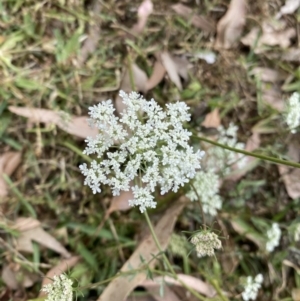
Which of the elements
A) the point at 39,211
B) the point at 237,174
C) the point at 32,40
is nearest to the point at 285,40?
the point at 237,174

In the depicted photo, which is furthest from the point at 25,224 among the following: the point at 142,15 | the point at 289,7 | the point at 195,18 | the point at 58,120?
the point at 289,7

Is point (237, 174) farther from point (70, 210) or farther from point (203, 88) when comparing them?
point (70, 210)

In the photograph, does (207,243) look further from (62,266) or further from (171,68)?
Result: (171,68)

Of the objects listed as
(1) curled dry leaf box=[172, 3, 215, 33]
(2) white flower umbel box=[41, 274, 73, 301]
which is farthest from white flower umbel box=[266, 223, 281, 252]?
(2) white flower umbel box=[41, 274, 73, 301]

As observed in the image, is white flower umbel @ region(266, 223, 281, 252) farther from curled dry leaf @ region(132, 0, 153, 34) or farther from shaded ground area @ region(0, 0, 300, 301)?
curled dry leaf @ region(132, 0, 153, 34)

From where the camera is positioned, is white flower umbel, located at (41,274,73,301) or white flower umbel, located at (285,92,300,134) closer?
white flower umbel, located at (41,274,73,301)

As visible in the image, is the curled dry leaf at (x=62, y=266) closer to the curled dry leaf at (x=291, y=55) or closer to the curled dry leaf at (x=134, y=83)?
→ the curled dry leaf at (x=134, y=83)
